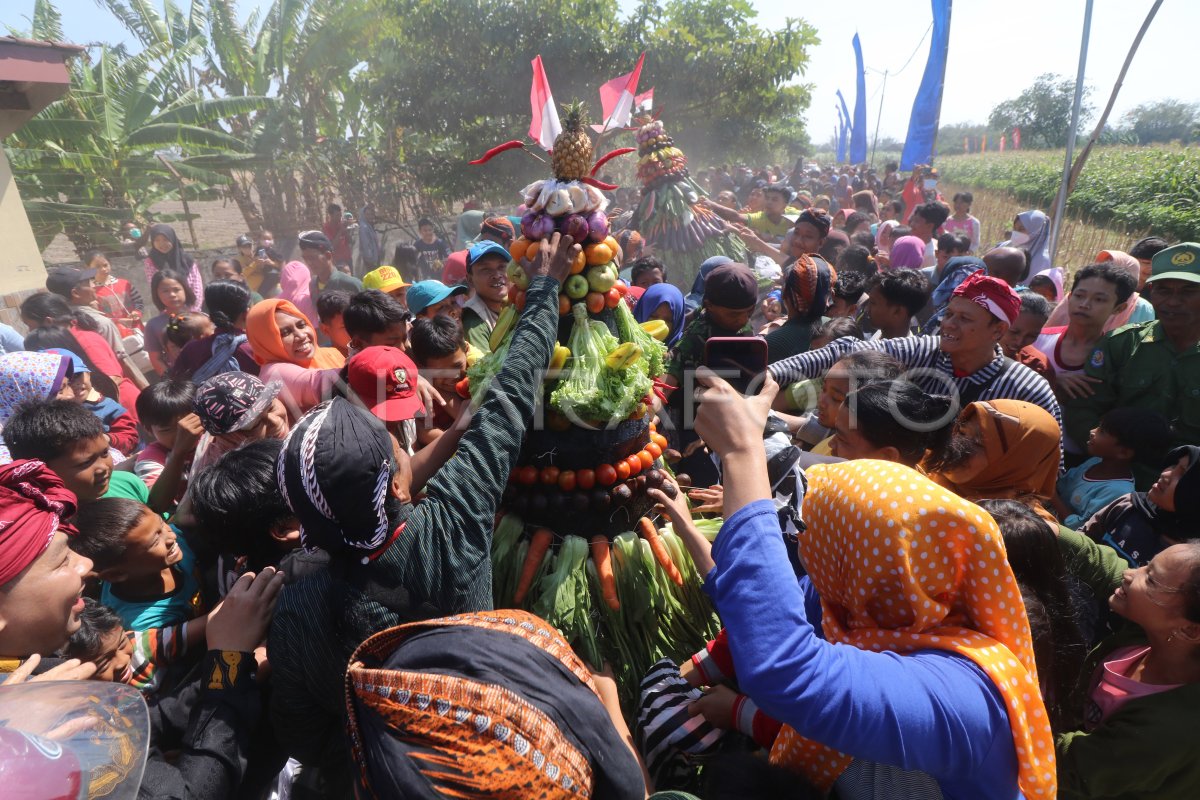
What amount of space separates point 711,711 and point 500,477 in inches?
32.9

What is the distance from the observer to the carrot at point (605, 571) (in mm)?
2068

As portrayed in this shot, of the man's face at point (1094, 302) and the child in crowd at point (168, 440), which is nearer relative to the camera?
the child in crowd at point (168, 440)

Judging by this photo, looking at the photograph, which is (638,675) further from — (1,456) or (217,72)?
(217,72)

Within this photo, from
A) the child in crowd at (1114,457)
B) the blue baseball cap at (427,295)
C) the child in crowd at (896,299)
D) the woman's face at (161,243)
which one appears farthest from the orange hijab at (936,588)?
the woman's face at (161,243)

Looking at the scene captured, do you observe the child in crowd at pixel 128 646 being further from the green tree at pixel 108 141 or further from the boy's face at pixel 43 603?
the green tree at pixel 108 141

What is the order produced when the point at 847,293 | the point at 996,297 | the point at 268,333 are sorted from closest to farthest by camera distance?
the point at 996,297
the point at 268,333
the point at 847,293

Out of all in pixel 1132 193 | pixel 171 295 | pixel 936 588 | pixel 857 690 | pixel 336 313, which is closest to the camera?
pixel 857 690

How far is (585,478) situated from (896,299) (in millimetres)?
2815

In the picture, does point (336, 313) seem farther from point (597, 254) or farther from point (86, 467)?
point (597, 254)

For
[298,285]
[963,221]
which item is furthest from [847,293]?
[298,285]

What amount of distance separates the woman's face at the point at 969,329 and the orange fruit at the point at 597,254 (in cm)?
190

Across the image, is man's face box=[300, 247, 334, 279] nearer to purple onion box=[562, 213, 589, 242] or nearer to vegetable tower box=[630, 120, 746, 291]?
vegetable tower box=[630, 120, 746, 291]

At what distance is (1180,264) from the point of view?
11.1 ft

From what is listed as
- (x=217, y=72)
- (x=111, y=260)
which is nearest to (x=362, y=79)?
(x=217, y=72)
